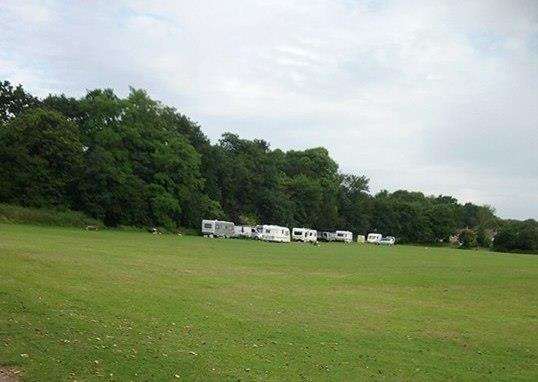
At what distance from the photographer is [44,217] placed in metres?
60.3

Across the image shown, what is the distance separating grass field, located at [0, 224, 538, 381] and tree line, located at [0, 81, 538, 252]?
43.3 m

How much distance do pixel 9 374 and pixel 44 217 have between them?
55.6 metres

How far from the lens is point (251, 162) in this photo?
348 feet

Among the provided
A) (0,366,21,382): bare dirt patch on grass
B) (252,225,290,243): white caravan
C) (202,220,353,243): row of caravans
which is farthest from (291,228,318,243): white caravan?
(0,366,21,382): bare dirt patch on grass

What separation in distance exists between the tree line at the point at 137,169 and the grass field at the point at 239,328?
43.3 m

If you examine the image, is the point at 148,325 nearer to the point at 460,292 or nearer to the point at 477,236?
the point at 460,292

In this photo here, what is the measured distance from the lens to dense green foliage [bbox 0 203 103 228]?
56406mm

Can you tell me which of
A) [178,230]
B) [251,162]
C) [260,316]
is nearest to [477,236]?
[251,162]

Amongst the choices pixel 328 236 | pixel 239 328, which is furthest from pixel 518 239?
pixel 239 328

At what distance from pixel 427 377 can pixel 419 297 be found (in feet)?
40.9

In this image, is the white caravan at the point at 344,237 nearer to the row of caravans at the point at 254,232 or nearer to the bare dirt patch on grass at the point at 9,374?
the row of caravans at the point at 254,232

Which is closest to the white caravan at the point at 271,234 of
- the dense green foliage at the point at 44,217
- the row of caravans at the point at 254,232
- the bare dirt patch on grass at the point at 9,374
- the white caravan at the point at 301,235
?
the row of caravans at the point at 254,232

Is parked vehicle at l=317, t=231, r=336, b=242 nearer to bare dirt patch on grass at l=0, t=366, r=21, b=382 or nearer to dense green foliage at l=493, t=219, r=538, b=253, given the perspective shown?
dense green foliage at l=493, t=219, r=538, b=253

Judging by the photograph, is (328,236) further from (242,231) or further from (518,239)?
(518,239)
